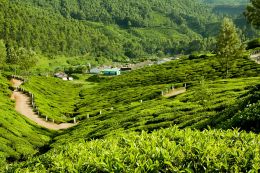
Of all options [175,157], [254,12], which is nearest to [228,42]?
[254,12]

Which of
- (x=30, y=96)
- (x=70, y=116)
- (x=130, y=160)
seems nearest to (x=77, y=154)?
(x=130, y=160)

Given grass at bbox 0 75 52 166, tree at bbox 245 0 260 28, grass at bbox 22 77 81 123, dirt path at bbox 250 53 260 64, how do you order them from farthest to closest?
dirt path at bbox 250 53 260 64
grass at bbox 22 77 81 123
tree at bbox 245 0 260 28
grass at bbox 0 75 52 166

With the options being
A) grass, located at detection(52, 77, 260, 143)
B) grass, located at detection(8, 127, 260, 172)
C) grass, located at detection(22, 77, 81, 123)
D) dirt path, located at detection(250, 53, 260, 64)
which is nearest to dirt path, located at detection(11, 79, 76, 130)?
grass, located at detection(22, 77, 81, 123)

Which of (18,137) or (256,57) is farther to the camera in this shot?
(256,57)

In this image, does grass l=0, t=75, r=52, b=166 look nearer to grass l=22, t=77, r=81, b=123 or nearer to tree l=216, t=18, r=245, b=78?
grass l=22, t=77, r=81, b=123

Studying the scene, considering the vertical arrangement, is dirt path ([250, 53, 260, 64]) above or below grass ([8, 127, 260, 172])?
below

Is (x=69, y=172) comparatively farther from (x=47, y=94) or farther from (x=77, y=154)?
(x=47, y=94)

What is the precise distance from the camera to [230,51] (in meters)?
82.5

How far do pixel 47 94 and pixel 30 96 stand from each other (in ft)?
51.5

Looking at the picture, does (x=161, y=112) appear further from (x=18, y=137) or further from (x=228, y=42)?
(x=228, y=42)

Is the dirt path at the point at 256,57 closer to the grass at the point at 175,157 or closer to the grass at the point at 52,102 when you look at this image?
the grass at the point at 52,102

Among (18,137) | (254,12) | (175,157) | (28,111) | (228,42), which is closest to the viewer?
(175,157)

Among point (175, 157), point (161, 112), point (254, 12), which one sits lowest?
point (161, 112)

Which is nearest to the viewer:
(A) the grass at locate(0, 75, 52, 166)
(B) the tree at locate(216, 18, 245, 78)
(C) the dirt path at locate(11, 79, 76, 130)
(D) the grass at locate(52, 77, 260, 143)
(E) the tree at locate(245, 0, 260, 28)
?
(D) the grass at locate(52, 77, 260, 143)
